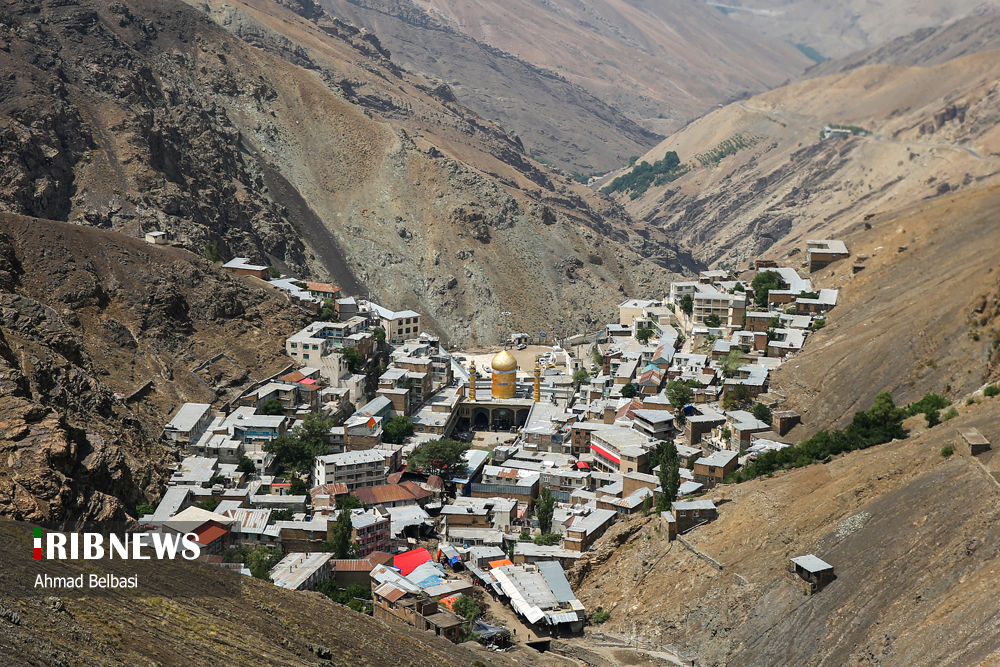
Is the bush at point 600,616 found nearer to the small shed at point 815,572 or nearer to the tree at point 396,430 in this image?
the small shed at point 815,572

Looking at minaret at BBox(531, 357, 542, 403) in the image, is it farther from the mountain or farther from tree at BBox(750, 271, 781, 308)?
the mountain

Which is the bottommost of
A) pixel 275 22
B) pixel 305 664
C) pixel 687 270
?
pixel 687 270

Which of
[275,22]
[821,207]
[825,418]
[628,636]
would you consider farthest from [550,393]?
[821,207]

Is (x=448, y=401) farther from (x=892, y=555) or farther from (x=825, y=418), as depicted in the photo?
(x=892, y=555)

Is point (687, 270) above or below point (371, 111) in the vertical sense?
below

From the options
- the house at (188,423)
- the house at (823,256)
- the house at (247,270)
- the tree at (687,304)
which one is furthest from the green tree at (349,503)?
the house at (823,256)

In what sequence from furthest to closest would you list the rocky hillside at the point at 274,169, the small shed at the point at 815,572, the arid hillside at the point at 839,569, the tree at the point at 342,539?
the rocky hillside at the point at 274,169 → the tree at the point at 342,539 → the small shed at the point at 815,572 → the arid hillside at the point at 839,569

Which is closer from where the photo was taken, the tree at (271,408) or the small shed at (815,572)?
the small shed at (815,572)
